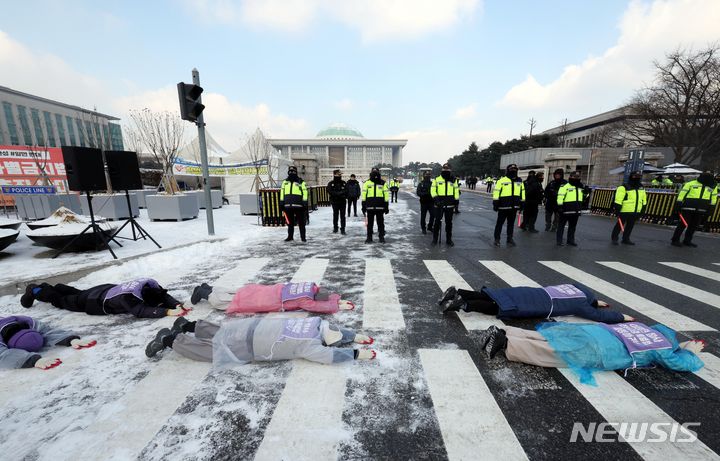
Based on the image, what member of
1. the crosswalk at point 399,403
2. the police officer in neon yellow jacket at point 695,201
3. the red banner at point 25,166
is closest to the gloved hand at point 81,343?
the crosswalk at point 399,403

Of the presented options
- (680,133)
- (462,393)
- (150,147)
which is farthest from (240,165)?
(680,133)

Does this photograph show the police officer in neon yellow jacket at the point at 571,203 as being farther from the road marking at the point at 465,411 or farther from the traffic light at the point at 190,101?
→ the traffic light at the point at 190,101

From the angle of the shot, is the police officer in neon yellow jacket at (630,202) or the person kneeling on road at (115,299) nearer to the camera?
the person kneeling on road at (115,299)

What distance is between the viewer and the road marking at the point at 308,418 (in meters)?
1.95

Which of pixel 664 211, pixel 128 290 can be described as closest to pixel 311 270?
pixel 128 290

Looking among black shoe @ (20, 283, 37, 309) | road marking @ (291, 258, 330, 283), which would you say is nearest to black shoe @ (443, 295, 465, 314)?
road marking @ (291, 258, 330, 283)

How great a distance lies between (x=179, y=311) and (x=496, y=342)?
382cm

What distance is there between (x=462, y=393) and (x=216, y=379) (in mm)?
2146

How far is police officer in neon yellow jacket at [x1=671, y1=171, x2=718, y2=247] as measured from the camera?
316 inches

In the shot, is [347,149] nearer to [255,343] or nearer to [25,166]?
[25,166]

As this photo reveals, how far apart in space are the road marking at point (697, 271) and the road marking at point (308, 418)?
297 inches

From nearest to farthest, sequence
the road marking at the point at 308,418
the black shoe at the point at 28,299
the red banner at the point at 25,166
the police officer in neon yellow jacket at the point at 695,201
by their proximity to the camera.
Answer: the road marking at the point at 308,418 < the black shoe at the point at 28,299 < the police officer in neon yellow jacket at the point at 695,201 < the red banner at the point at 25,166

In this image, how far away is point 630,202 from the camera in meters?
8.45

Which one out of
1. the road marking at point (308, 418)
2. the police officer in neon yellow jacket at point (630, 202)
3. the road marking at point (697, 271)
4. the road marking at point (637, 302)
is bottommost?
the road marking at point (697, 271)
